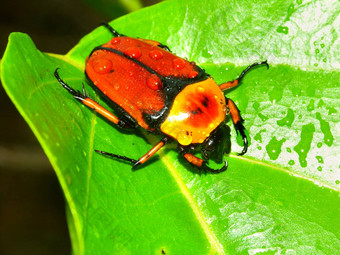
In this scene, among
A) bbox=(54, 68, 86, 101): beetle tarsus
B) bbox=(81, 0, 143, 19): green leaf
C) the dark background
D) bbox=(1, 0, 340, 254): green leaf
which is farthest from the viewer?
the dark background

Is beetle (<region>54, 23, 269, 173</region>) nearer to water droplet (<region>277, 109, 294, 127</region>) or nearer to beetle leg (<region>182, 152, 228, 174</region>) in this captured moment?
beetle leg (<region>182, 152, 228, 174</region>)

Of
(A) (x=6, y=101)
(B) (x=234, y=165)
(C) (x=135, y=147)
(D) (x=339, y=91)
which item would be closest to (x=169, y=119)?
(C) (x=135, y=147)

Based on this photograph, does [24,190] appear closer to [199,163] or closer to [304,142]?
[199,163]

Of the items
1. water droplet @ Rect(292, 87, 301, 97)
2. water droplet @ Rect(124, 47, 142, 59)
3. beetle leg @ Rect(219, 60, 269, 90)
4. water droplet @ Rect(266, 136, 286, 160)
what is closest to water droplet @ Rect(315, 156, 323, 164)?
water droplet @ Rect(266, 136, 286, 160)

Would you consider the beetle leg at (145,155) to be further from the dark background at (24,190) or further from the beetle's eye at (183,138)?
the dark background at (24,190)

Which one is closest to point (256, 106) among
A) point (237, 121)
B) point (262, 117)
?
point (262, 117)

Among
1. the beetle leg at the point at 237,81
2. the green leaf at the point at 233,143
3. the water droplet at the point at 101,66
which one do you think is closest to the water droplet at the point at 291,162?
the green leaf at the point at 233,143

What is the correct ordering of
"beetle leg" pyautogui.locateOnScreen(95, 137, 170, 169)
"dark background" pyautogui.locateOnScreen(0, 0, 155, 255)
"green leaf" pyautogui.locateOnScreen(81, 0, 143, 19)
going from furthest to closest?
"dark background" pyautogui.locateOnScreen(0, 0, 155, 255), "green leaf" pyautogui.locateOnScreen(81, 0, 143, 19), "beetle leg" pyautogui.locateOnScreen(95, 137, 170, 169)
